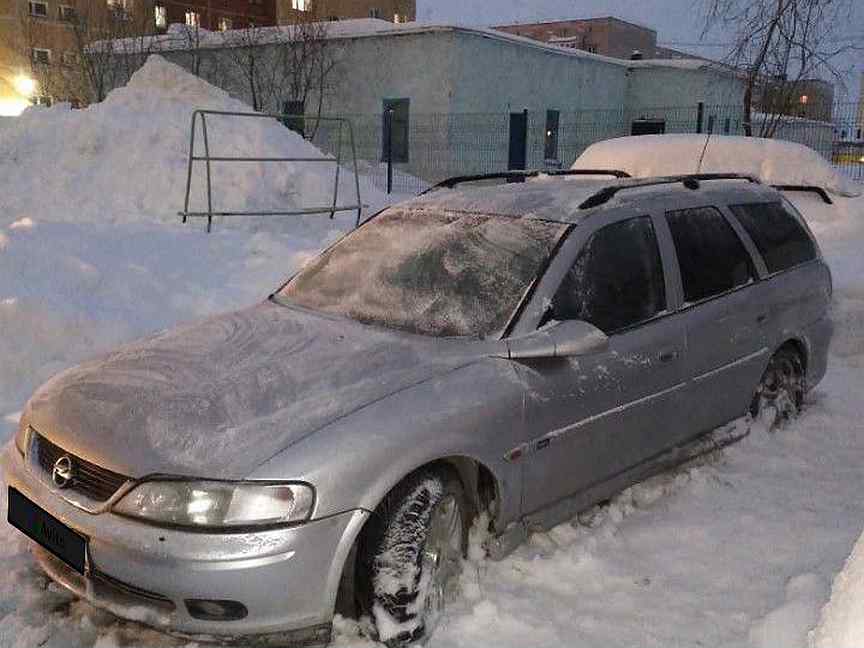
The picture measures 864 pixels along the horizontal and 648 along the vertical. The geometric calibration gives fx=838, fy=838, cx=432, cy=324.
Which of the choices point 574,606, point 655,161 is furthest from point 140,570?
point 655,161

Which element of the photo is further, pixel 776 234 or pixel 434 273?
pixel 776 234

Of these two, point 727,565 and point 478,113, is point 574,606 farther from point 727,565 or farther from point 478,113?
point 478,113

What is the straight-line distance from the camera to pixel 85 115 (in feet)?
43.9

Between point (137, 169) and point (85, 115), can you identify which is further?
point (85, 115)

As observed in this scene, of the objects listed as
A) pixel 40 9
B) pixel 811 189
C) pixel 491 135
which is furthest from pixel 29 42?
pixel 811 189

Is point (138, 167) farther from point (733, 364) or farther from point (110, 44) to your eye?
point (110, 44)

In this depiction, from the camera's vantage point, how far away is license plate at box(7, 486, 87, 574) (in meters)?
2.69

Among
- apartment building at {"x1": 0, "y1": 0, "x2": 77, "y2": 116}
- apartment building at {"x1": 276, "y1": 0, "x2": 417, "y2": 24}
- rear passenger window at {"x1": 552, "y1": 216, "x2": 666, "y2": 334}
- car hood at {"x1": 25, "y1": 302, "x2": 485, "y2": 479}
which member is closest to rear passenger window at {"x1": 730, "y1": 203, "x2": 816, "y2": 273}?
rear passenger window at {"x1": 552, "y1": 216, "x2": 666, "y2": 334}

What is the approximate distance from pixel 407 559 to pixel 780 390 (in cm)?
302

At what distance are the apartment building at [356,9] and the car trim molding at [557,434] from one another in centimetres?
3716

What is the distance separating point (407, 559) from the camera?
2.79 meters

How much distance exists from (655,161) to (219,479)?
24.2ft

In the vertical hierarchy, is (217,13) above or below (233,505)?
above

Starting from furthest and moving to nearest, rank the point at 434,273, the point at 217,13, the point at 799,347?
the point at 217,13 < the point at 799,347 < the point at 434,273
